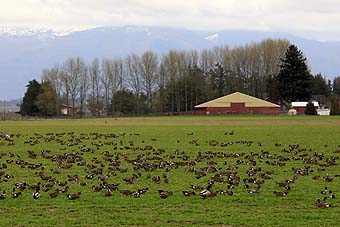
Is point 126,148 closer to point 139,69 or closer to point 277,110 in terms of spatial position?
point 277,110

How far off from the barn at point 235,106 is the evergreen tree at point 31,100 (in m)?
43.7

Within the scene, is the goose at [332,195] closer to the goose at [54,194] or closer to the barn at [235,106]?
the goose at [54,194]

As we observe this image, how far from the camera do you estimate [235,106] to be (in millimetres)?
138250

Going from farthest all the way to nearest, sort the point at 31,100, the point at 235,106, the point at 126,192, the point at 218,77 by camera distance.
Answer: the point at 218,77 → the point at 31,100 → the point at 235,106 → the point at 126,192

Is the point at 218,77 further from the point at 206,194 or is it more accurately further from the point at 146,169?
the point at 206,194

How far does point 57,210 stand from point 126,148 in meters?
20.5

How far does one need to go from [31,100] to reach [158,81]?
34.8m

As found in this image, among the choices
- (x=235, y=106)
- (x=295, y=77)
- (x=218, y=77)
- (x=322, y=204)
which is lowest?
(x=322, y=204)

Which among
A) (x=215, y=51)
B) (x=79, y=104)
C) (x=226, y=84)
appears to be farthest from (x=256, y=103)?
(x=79, y=104)

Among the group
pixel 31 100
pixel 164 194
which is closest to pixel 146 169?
pixel 164 194

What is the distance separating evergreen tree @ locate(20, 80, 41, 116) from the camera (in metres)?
147

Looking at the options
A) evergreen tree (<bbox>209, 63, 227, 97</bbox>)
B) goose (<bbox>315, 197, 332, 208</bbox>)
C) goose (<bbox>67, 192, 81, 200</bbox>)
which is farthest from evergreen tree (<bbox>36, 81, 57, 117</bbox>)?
goose (<bbox>315, 197, 332, 208</bbox>)

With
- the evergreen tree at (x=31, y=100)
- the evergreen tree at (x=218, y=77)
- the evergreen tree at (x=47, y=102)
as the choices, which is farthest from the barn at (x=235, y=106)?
the evergreen tree at (x=31, y=100)

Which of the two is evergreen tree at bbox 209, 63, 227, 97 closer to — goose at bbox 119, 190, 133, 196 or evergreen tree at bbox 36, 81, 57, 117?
evergreen tree at bbox 36, 81, 57, 117
